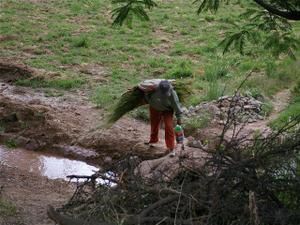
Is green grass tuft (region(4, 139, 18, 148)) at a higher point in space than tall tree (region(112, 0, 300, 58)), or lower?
lower

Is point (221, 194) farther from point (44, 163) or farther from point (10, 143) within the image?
point (10, 143)

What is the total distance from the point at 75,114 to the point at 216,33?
6536 mm

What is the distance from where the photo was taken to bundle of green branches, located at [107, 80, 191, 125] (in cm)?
984

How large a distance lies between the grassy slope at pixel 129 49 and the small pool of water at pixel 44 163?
7.19 ft

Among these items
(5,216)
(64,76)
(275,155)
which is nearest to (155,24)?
(64,76)

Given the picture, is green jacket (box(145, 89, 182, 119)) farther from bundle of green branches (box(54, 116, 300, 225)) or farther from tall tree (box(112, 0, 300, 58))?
bundle of green branches (box(54, 116, 300, 225))

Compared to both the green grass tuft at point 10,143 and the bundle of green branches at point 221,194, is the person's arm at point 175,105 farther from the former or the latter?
the bundle of green branches at point 221,194

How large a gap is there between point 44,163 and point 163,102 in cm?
243

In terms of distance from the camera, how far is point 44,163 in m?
10.5

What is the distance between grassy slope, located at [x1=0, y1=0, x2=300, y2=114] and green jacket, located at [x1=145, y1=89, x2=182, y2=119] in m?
2.84

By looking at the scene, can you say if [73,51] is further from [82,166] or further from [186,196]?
[186,196]

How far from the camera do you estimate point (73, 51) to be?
15.9 m

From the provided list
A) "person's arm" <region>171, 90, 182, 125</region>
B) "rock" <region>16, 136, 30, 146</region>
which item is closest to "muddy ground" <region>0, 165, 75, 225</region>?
"rock" <region>16, 136, 30, 146</region>

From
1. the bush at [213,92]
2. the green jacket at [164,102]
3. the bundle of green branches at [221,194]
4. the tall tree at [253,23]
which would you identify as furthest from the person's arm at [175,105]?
the bundle of green branches at [221,194]
